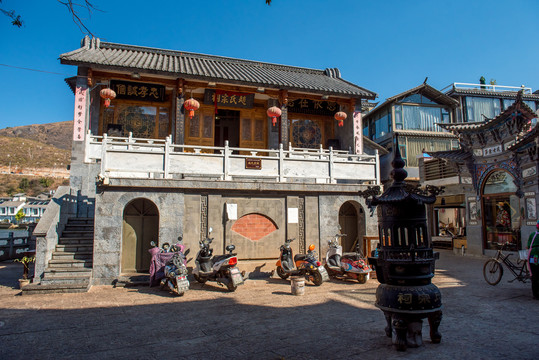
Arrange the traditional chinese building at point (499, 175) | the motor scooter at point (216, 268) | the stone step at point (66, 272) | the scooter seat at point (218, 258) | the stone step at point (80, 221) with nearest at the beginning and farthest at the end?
the motor scooter at point (216, 268) < the stone step at point (66, 272) < the scooter seat at point (218, 258) < the stone step at point (80, 221) < the traditional chinese building at point (499, 175)

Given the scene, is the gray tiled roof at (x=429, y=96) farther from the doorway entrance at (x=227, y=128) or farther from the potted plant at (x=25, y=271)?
the potted plant at (x=25, y=271)

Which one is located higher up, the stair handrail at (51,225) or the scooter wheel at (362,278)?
the stair handrail at (51,225)

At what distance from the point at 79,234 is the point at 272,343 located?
8.45 metres

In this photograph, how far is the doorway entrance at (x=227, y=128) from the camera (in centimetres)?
1570

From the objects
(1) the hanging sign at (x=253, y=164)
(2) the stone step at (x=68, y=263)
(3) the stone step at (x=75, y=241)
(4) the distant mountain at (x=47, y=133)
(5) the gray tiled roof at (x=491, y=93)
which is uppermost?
(4) the distant mountain at (x=47, y=133)

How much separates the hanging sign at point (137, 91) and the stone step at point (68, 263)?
6.93 m

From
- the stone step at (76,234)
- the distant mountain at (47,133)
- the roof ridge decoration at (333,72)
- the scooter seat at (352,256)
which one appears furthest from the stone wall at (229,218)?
the distant mountain at (47,133)

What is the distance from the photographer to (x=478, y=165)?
1658cm

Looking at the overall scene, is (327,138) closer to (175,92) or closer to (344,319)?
(175,92)

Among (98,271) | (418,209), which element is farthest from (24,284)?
(418,209)

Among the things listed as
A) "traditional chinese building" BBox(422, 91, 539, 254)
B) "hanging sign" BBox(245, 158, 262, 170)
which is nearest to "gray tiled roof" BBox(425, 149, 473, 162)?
"traditional chinese building" BBox(422, 91, 539, 254)

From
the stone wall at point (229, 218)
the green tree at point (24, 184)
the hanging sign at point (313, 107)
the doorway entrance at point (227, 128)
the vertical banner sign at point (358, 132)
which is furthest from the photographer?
the green tree at point (24, 184)

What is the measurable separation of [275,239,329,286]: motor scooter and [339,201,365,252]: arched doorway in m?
2.67

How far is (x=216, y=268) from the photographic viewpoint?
9102 millimetres
